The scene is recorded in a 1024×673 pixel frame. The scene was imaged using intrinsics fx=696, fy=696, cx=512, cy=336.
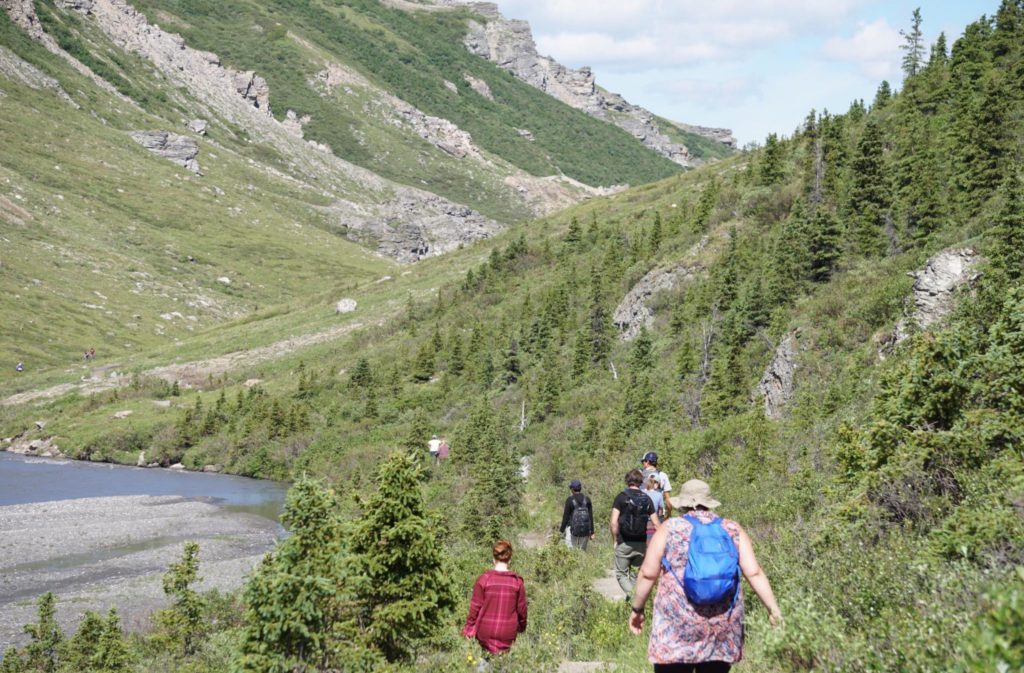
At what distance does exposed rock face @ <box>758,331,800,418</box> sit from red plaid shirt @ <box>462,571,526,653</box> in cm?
1672

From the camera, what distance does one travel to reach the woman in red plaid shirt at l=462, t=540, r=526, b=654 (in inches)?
314

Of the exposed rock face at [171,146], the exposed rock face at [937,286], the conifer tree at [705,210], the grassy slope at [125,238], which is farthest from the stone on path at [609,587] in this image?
the exposed rock face at [171,146]

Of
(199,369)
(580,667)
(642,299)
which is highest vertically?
(642,299)

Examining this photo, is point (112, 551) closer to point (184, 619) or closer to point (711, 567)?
point (184, 619)

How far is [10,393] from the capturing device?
67.4 metres

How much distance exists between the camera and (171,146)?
164 metres

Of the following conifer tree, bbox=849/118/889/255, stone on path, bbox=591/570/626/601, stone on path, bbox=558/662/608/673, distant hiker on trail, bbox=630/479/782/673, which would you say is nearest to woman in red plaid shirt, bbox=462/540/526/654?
stone on path, bbox=558/662/608/673

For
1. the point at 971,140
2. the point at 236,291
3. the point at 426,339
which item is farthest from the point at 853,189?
the point at 236,291

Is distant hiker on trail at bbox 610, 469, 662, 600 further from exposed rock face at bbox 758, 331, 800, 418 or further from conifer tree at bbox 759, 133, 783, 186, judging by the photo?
conifer tree at bbox 759, 133, 783, 186

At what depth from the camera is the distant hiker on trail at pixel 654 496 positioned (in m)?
10.1

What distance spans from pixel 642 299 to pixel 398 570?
102ft

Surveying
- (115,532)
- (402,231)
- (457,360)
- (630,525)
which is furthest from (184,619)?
(402,231)

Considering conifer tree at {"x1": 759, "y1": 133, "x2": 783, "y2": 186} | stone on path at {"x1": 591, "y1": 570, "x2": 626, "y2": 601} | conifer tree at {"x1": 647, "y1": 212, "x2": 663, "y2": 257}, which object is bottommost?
stone on path at {"x1": 591, "y1": 570, "x2": 626, "y2": 601}

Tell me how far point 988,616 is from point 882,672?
1.94 metres
